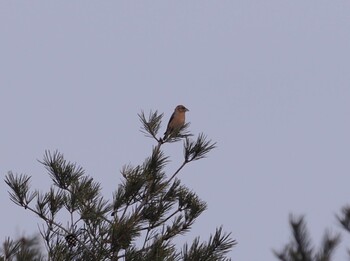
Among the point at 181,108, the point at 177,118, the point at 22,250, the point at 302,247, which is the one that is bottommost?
the point at 302,247

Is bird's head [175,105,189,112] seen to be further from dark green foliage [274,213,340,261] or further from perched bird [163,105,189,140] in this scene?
dark green foliage [274,213,340,261]

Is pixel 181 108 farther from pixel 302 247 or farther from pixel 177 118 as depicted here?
pixel 302 247

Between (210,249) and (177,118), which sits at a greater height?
(177,118)

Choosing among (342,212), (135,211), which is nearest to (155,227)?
(135,211)

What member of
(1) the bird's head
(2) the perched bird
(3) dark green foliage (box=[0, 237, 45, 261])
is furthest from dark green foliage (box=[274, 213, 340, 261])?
(1) the bird's head

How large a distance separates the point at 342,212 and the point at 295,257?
0.78 ft

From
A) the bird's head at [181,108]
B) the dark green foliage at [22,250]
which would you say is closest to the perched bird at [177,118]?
the bird's head at [181,108]

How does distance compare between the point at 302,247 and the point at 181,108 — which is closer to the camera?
the point at 302,247

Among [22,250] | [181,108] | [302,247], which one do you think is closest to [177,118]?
[181,108]

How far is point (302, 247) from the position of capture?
2326mm

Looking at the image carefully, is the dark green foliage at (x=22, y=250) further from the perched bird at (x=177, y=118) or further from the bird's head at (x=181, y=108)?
the bird's head at (x=181, y=108)

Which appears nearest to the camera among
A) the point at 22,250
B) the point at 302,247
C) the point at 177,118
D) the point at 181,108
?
the point at 302,247

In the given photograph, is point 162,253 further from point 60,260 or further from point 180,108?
point 180,108

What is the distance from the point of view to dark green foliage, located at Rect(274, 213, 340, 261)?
2314 millimetres
